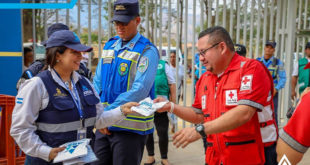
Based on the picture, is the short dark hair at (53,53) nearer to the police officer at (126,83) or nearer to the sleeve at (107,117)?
the sleeve at (107,117)

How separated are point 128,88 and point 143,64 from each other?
10.4 inches

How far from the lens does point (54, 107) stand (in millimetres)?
2055

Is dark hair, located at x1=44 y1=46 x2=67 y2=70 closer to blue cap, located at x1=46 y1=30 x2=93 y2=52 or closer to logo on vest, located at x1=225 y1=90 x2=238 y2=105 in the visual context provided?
blue cap, located at x1=46 y1=30 x2=93 y2=52

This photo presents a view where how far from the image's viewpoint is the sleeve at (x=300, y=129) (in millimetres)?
1480

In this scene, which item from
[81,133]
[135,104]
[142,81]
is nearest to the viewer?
[81,133]

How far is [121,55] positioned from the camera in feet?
9.34

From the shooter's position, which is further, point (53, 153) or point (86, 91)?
point (86, 91)

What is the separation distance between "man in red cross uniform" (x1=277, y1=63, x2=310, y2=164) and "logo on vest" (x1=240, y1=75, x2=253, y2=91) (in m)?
0.57

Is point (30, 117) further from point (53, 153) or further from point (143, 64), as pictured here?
point (143, 64)

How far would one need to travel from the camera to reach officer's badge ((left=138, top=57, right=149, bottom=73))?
2752 millimetres

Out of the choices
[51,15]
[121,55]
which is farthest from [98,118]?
[51,15]

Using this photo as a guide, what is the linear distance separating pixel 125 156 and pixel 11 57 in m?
2.61

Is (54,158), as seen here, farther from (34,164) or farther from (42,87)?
(42,87)

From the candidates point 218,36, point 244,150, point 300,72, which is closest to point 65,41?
point 218,36
